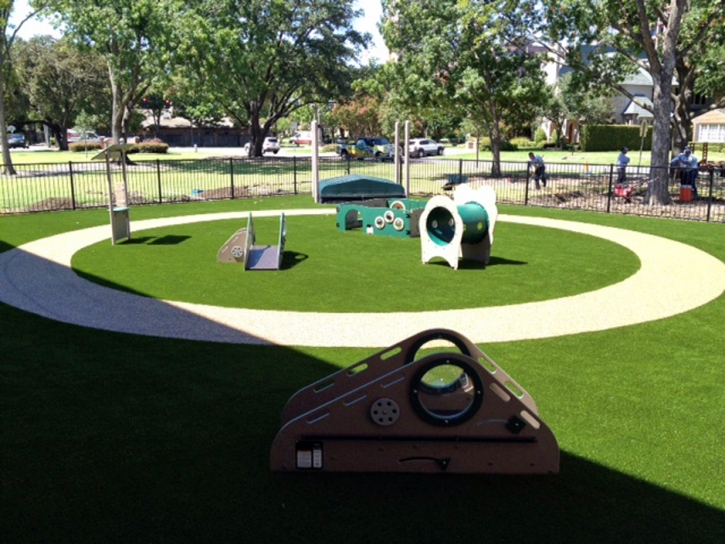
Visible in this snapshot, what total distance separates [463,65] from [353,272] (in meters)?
21.6

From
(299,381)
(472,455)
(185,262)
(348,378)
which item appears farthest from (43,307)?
(472,455)

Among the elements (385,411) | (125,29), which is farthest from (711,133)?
(385,411)

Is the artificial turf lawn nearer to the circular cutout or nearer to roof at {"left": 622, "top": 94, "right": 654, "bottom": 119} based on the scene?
the circular cutout

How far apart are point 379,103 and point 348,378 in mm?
71177

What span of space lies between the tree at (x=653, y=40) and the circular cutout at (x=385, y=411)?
18.4 metres

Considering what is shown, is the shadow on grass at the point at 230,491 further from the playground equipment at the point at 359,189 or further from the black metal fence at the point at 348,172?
the black metal fence at the point at 348,172

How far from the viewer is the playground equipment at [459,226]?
1251 centimetres

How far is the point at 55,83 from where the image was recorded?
73938 millimetres

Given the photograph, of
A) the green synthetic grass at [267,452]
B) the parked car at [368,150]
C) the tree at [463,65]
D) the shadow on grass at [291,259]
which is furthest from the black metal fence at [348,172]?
the green synthetic grass at [267,452]

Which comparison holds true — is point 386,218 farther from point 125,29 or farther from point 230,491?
point 125,29

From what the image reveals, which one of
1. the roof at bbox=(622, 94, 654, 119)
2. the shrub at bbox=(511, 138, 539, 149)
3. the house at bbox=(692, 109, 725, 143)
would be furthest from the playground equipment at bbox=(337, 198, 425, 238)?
the roof at bbox=(622, 94, 654, 119)

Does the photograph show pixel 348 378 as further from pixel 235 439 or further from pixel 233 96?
pixel 233 96

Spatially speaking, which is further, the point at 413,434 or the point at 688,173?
the point at 688,173

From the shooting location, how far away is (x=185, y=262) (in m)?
13.1
